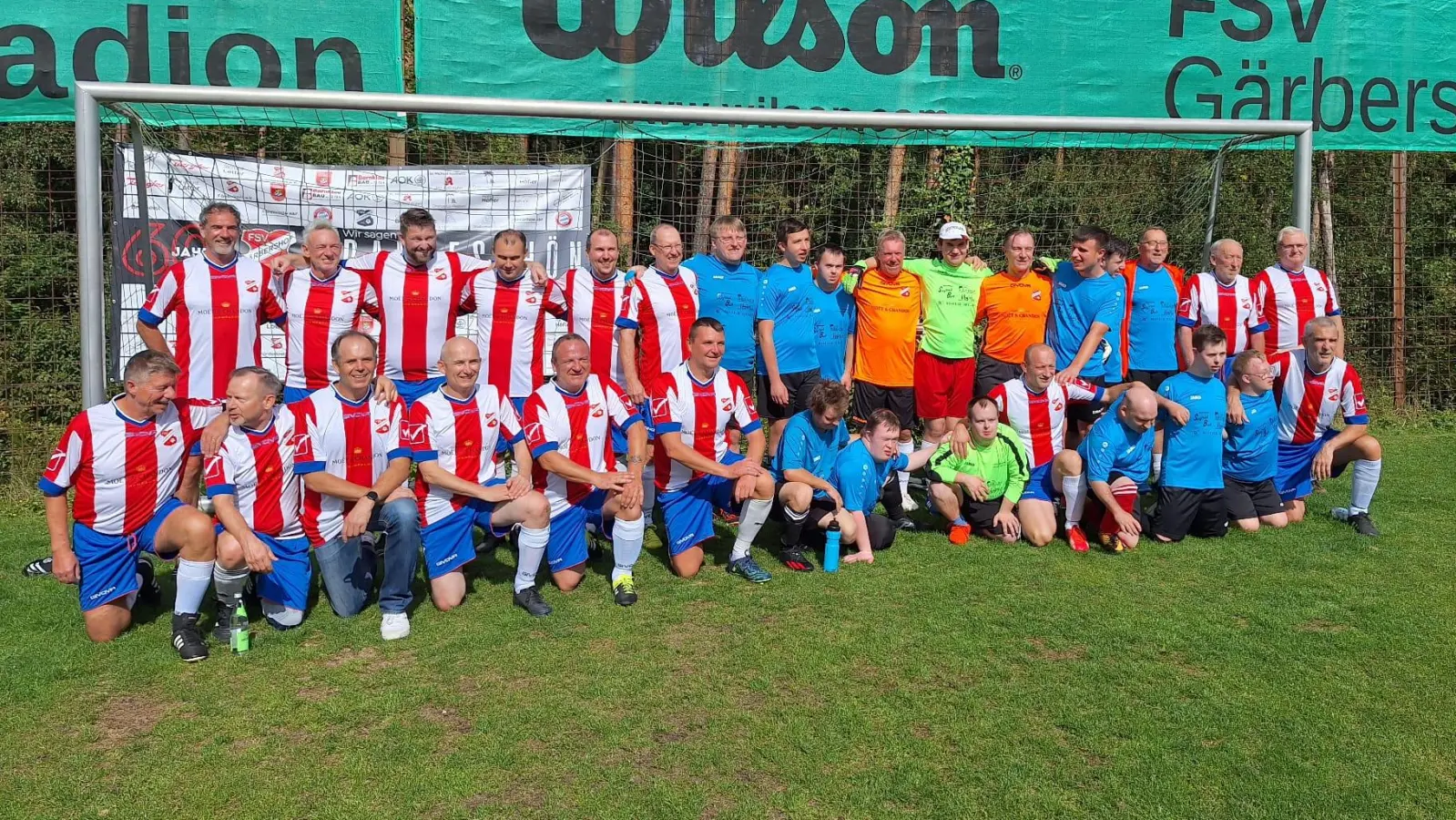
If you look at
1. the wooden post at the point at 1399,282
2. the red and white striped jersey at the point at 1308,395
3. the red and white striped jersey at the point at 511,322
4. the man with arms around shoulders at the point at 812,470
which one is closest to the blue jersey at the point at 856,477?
the man with arms around shoulders at the point at 812,470

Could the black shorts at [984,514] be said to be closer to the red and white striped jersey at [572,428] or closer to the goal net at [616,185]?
the red and white striped jersey at [572,428]

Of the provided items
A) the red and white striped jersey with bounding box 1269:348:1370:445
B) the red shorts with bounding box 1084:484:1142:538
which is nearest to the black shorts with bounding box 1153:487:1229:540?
the red shorts with bounding box 1084:484:1142:538

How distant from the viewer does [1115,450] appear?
5.39m

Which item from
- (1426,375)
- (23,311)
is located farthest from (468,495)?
(1426,375)

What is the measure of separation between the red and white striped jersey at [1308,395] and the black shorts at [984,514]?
1.90 m

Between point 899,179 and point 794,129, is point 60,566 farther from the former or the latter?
point 899,179

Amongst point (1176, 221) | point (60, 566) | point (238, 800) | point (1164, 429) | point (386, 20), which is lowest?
point (238, 800)

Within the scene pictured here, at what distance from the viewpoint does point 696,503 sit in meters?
5.04

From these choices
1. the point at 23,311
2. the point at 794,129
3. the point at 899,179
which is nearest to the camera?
the point at 794,129

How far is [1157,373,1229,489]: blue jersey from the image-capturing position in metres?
5.52

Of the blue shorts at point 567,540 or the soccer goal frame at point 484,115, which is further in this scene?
the soccer goal frame at point 484,115

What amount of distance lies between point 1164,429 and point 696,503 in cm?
265

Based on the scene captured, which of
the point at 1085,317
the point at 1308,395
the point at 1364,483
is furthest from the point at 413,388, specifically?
the point at 1364,483

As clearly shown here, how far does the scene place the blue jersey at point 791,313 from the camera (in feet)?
19.2
